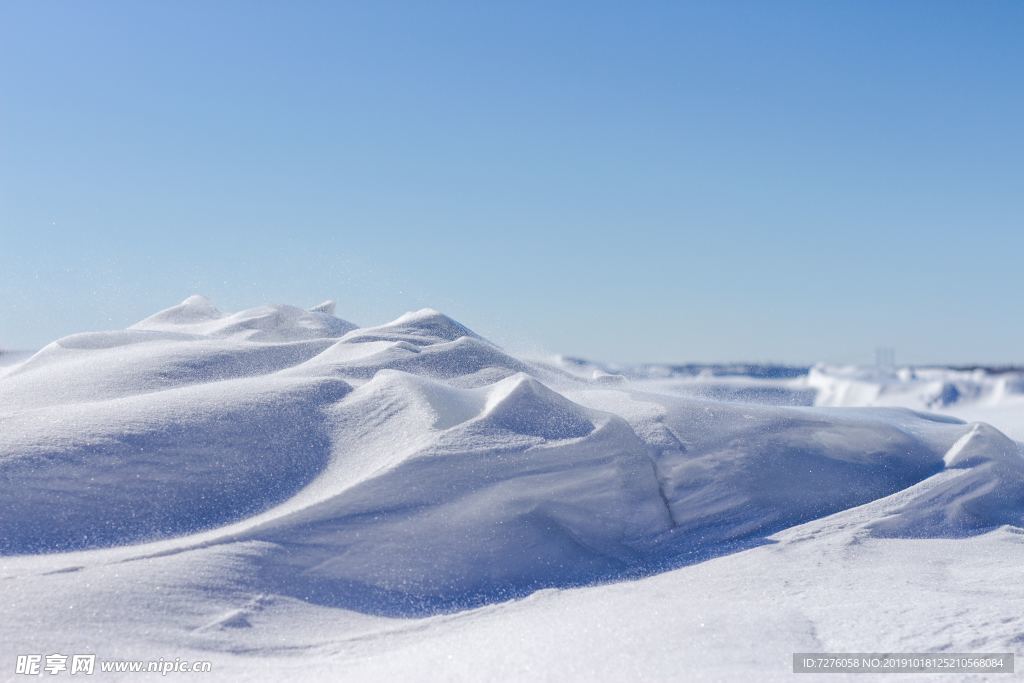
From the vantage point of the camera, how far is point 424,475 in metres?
2.27

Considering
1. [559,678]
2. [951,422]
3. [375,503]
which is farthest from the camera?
[951,422]

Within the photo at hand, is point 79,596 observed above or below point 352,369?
below

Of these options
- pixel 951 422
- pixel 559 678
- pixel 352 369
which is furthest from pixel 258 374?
pixel 951 422

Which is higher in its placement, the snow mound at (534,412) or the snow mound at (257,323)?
the snow mound at (257,323)

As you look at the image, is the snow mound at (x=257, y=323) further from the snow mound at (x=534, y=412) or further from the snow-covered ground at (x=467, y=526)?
the snow mound at (x=534, y=412)

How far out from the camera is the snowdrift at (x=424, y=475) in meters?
2.07

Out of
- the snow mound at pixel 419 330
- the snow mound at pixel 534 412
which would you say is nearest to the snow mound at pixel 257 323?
the snow mound at pixel 419 330

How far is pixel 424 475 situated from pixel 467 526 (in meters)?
0.18

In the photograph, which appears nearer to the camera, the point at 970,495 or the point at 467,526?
the point at 467,526

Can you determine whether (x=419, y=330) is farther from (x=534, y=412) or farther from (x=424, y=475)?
(x=424, y=475)

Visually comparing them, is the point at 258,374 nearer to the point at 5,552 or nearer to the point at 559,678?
the point at 5,552

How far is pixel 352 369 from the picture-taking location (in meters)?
3.07

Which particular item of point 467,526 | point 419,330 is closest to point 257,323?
point 419,330

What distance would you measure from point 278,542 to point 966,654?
1.42 meters
